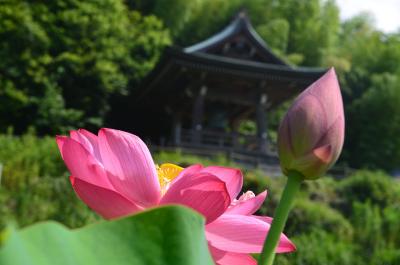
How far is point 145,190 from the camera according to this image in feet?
0.89

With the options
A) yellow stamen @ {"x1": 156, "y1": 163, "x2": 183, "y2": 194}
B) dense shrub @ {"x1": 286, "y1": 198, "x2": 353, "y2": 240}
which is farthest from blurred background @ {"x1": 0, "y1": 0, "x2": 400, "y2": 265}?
yellow stamen @ {"x1": 156, "y1": 163, "x2": 183, "y2": 194}

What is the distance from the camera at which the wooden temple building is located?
835 cm

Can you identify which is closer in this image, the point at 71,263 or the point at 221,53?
the point at 71,263

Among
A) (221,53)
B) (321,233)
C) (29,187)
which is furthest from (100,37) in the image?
(321,233)

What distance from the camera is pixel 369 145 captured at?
56.6 feet

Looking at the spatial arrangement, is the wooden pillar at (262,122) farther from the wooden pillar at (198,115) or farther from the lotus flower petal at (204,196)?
the lotus flower petal at (204,196)

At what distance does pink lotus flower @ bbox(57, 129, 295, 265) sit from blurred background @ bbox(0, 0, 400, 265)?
3402mm

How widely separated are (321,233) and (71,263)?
4503 millimetres

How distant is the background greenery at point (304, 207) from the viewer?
3.90 m

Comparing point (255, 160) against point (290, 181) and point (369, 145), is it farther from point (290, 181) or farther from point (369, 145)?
point (369, 145)

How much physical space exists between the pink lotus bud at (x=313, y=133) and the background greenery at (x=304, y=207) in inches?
92.6

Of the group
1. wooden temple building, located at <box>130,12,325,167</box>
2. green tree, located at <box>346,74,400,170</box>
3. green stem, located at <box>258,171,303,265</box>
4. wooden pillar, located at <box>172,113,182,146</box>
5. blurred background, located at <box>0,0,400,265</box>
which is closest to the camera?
green stem, located at <box>258,171,303,265</box>

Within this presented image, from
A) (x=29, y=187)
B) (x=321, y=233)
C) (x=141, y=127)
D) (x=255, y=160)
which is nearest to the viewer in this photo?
(x=321, y=233)

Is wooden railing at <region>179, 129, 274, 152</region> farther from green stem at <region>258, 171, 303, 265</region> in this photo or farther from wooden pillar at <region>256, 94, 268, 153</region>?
green stem at <region>258, 171, 303, 265</region>
